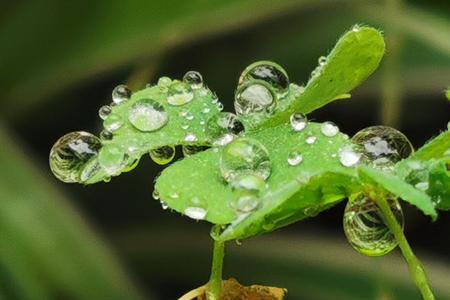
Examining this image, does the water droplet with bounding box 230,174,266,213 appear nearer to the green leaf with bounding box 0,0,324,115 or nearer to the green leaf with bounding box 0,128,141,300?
the green leaf with bounding box 0,128,141,300

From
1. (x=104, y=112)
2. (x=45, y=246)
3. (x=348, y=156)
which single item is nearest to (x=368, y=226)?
(x=348, y=156)

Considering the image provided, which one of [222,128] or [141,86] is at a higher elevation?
[222,128]

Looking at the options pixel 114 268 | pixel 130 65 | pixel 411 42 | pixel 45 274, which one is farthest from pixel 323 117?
pixel 45 274

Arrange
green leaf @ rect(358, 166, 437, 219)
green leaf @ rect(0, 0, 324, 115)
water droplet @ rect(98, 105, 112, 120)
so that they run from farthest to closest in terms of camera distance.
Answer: green leaf @ rect(0, 0, 324, 115) < water droplet @ rect(98, 105, 112, 120) < green leaf @ rect(358, 166, 437, 219)

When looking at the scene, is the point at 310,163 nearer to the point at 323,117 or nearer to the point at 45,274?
the point at 45,274

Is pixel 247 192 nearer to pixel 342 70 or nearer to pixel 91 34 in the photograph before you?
pixel 342 70

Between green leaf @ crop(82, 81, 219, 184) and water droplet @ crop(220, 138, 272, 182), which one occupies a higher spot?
green leaf @ crop(82, 81, 219, 184)

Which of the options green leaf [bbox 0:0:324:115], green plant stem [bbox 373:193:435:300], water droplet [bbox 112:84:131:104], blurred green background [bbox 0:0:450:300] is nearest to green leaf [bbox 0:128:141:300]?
blurred green background [bbox 0:0:450:300]
